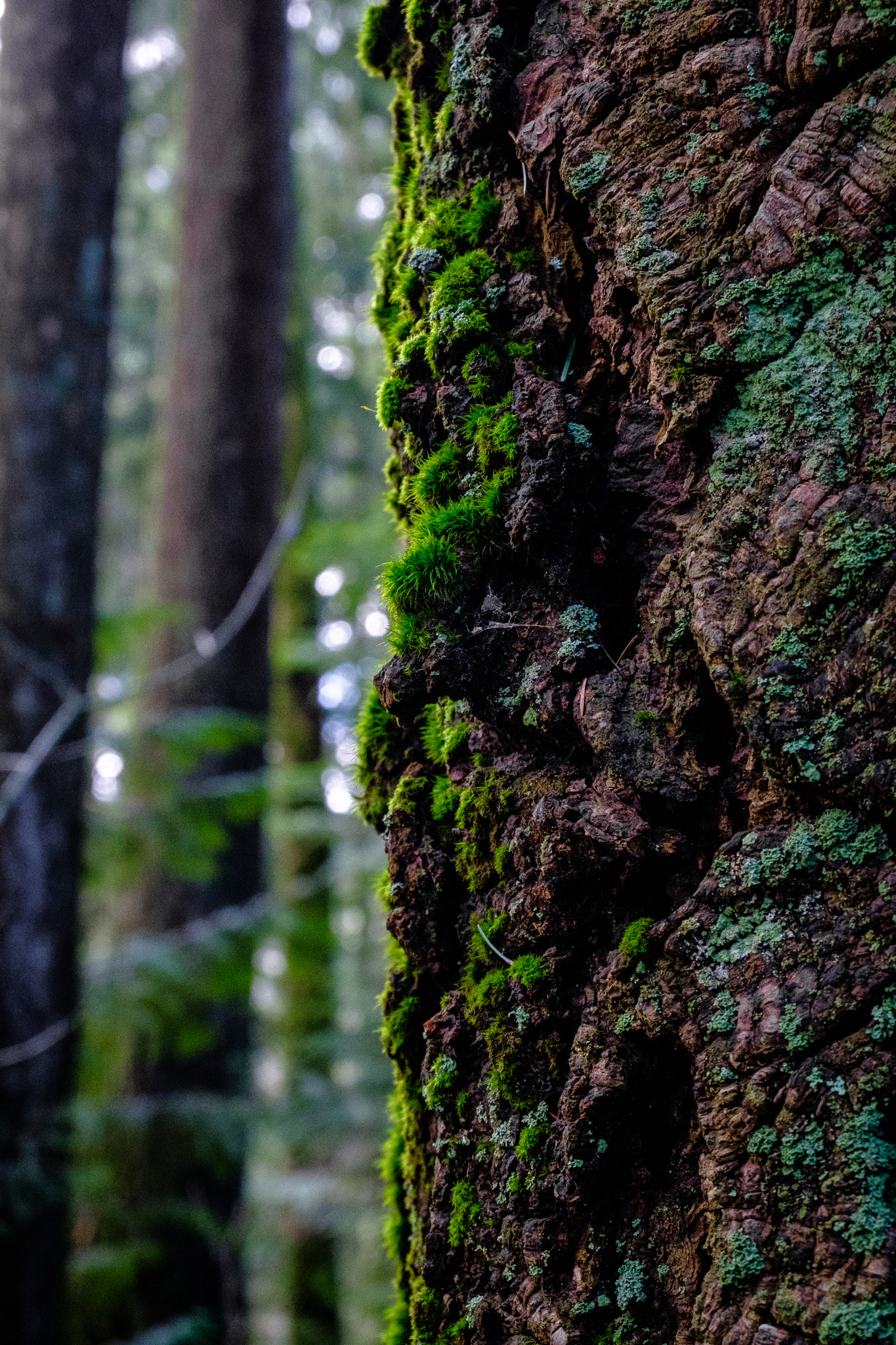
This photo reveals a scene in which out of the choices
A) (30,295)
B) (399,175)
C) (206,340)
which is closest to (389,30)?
(399,175)

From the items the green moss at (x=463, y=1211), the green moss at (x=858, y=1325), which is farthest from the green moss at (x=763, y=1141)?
the green moss at (x=463, y=1211)

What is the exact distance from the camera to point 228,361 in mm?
6441

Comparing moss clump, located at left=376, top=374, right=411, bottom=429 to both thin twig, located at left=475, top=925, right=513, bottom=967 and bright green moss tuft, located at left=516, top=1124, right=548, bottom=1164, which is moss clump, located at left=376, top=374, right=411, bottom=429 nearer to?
thin twig, located at left=475, top=925, right=513, bottom=967

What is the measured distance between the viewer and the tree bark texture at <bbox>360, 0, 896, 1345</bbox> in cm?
90

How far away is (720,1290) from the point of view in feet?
2.92

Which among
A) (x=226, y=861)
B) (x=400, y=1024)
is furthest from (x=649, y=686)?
(x=226, y=861)

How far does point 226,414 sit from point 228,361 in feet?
1.35

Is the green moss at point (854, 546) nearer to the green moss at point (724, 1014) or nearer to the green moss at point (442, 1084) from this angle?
the green moss at point (724, 1014)

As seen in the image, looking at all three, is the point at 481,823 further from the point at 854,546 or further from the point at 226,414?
the point at 226,414

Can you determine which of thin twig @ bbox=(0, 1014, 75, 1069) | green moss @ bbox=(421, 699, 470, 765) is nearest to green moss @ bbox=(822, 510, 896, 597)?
green moss @ bbox=(421, 699, 470, 765)

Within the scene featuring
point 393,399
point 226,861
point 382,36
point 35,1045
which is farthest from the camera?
point 226,861

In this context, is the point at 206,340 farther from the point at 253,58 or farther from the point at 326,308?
the point at 326,308

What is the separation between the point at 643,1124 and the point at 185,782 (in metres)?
5.07

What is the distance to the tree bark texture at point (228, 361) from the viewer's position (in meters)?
6.12
